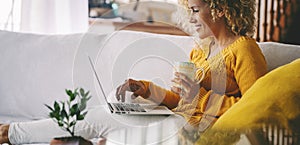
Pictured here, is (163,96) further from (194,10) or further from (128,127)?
(194,10)

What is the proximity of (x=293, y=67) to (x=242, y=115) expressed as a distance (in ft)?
0.73

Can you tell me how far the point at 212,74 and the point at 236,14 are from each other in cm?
23

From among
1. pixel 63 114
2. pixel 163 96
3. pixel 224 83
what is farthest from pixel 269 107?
pixel 63 114

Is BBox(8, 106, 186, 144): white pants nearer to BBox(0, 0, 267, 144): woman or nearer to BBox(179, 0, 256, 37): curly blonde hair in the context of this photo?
BBox(0, 0, 267, 144): woman

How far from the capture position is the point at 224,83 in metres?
1.71

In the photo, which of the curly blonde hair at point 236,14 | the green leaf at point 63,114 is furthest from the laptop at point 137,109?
the curly blonde hair at point 236,14

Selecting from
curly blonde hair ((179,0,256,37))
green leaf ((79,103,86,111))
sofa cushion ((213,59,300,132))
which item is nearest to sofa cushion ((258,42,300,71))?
curly blonde hair ((179,0,256,37))

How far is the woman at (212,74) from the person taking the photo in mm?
1695

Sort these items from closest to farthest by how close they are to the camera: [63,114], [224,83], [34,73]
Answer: [63,114]
[224,83]
[34,73]

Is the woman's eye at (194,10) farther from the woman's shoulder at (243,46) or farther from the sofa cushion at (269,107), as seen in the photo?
the sofa cushion at (269,107)

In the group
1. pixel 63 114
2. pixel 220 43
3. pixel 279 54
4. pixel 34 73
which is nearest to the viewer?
pixel 63 114

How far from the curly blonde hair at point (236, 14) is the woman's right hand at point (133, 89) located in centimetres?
33

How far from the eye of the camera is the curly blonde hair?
5.95 ft

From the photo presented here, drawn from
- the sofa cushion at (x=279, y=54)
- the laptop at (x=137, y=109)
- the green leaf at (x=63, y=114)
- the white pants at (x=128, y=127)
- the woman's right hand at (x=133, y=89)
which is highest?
the sofa cushion at (x=279, y=54)
